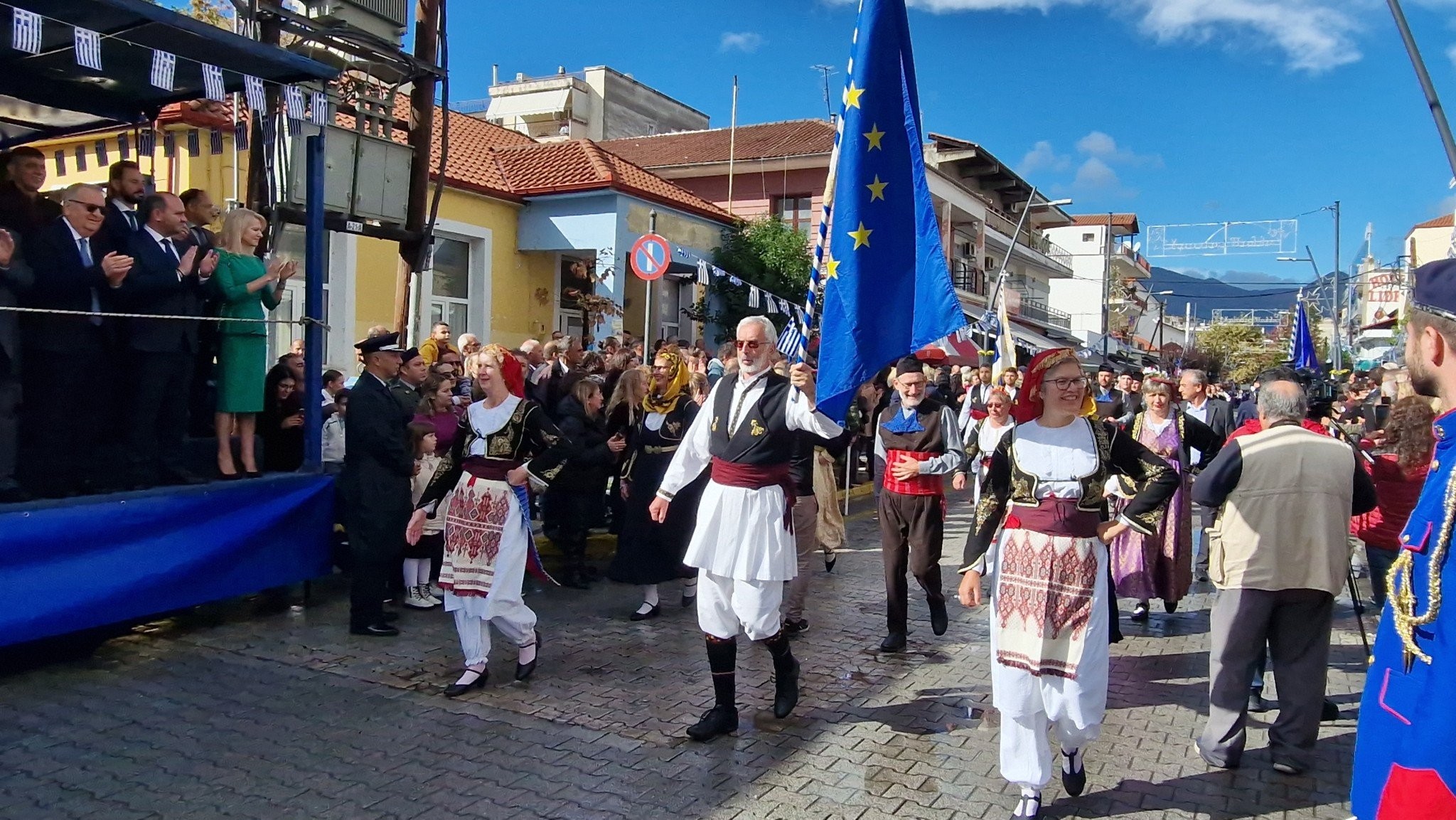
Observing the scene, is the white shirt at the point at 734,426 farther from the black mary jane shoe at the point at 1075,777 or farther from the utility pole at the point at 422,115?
the utility pole at the point at 422,115

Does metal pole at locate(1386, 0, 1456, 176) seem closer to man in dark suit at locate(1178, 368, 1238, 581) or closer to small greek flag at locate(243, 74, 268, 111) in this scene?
man in dark suit at locate(1178, 368, 1238, 581)

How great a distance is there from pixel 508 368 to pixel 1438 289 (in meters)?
4.49

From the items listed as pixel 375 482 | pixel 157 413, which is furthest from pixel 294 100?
pixel 375 482

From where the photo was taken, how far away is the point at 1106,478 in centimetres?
423

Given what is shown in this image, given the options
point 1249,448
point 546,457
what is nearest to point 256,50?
point 546,457

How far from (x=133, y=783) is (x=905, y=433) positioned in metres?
4.64

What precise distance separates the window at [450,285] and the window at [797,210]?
10314 millimetres

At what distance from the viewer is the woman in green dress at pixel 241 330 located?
6449 mm

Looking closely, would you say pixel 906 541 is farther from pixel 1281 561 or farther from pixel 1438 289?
pixel 1438 289

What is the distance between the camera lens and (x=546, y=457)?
18.4 ft

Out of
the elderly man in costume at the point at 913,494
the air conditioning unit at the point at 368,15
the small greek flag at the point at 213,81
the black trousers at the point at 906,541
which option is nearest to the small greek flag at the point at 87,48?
the small greek flag at the point at 213,81

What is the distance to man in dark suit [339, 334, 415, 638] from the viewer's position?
642 centimetres

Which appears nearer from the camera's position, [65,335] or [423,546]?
[65,335]

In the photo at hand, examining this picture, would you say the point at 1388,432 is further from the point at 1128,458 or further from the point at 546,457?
the point at 546,457
